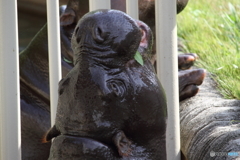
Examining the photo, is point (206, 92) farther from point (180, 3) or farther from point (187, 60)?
point (180, 3)

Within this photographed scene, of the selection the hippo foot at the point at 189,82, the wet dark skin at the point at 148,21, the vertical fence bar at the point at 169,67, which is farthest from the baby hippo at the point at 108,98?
the hippo foot at the point at 189,82

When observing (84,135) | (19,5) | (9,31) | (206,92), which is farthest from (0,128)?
(19,5)

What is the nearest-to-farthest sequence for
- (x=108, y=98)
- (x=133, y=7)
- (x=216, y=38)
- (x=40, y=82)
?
(x=108, y=98), (x=133, y=7), (x=40, y=82), (x=216, y=38)

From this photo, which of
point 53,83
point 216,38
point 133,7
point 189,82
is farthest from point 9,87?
point 216,38

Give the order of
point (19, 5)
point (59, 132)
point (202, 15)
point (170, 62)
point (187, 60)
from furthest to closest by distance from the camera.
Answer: point (202, 15) < point (19, 5) < point (187, 60) < point (170, 62) < point (59, 132)

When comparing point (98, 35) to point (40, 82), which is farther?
point (40, 82)

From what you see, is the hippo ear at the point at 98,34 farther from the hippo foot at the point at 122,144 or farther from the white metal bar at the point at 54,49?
the white metal bar at the point at 54,49

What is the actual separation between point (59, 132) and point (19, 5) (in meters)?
2.01

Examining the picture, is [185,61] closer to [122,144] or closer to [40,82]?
[40,82]

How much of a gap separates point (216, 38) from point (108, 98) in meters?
1.98

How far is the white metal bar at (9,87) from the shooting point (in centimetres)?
163

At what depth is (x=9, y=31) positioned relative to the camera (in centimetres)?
165

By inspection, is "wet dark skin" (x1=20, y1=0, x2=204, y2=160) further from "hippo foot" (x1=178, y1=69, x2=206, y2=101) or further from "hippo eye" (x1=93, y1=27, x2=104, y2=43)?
"hippo eye" (x1=93, y1=27, x2=104, y2=43)

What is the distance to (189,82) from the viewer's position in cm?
221
